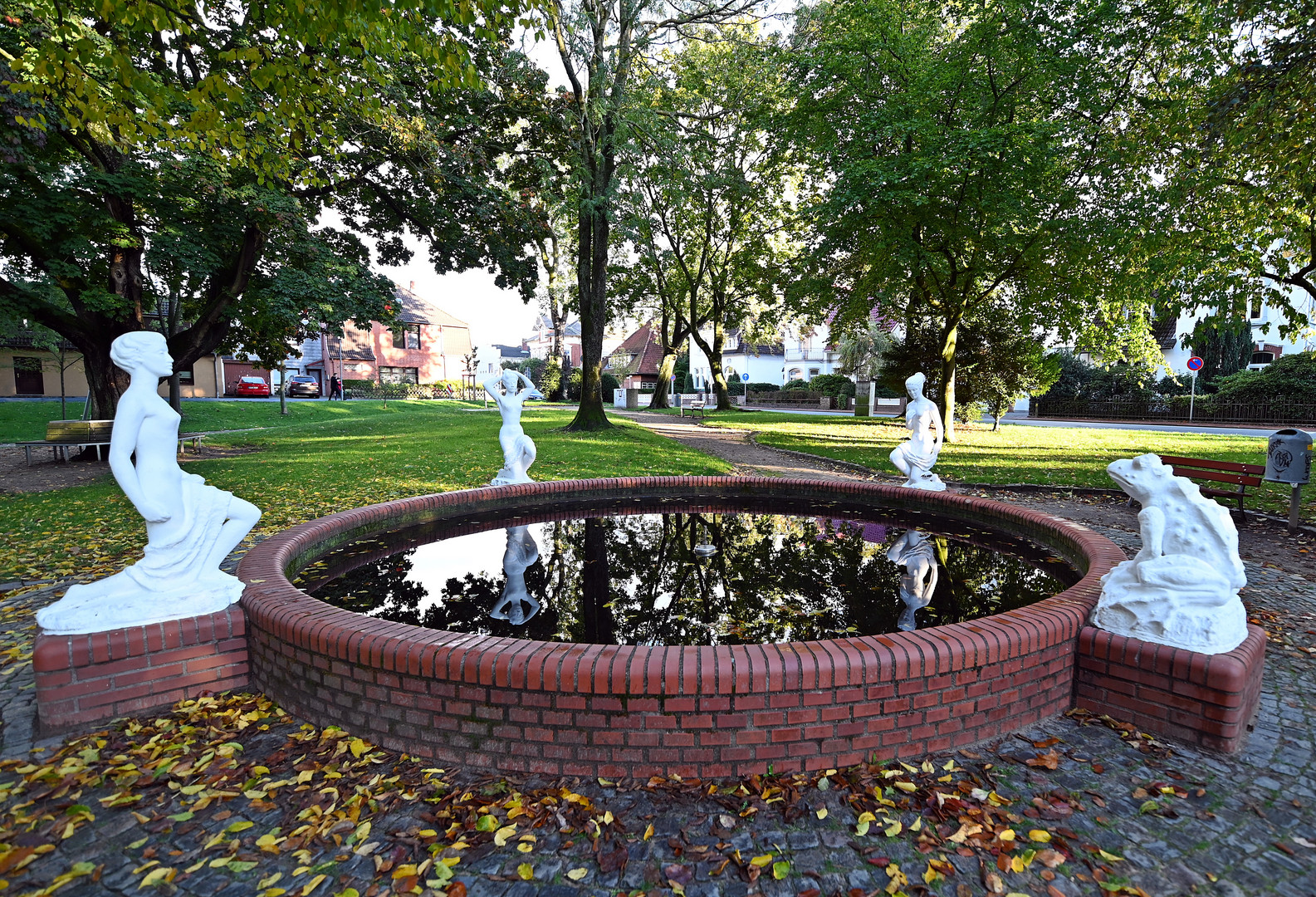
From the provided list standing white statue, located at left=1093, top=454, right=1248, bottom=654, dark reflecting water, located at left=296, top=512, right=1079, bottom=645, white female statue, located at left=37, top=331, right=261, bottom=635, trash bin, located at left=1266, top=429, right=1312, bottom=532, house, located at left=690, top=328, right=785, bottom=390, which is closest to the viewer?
standing white statue, located at left=1093, top=454, right=1248, bottom=654

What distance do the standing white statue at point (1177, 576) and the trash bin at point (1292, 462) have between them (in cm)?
594

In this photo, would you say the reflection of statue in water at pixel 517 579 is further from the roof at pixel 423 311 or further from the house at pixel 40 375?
the roof at pixel 423 311

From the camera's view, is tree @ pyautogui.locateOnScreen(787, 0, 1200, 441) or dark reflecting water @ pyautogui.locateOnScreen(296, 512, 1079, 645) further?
tree @ pyautogui.locateOnScreen(787, 0, 1200, 441)

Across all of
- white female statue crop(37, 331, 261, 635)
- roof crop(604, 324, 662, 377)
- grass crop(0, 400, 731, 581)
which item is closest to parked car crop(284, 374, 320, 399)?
grass crop(0, 400, 731, 581)

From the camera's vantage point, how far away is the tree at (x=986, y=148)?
12422 millimetres

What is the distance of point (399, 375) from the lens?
54.2 meters

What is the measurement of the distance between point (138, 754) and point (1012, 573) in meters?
6.12

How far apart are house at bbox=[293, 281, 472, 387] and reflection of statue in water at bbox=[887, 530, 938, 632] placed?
1766 inches

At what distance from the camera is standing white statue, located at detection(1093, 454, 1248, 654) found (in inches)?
122

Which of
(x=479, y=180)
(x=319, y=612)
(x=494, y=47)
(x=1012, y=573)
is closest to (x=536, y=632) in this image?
(x=319, y=612)

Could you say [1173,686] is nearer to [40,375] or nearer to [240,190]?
[240,190]

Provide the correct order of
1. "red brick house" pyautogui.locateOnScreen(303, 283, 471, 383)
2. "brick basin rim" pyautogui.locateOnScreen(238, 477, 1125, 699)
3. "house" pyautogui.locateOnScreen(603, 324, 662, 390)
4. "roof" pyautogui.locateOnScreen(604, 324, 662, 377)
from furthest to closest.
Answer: "roof" pyautogui.locateOnScreen(604, 324, 662, 377) → "house" pyautogui.locateOnScreen(603, 324, 662, 390) → "red brick house" pyautogui.locateOnScreen(303, 283, 471, 383) → "brick basin rim" pyautogui.locateOnScreen(238, 477, 1125, 699)

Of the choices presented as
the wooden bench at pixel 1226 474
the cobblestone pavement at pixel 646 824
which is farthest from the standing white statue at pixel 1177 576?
the wooden bench at pixel 1226 474

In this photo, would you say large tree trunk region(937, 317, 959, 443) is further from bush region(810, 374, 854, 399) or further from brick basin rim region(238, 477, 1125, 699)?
bush region(810, 374, 854, 399)
